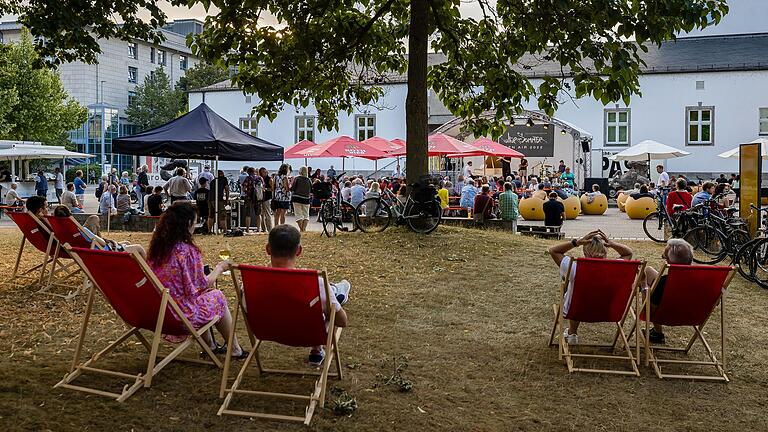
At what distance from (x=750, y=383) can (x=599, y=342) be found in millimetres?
1254

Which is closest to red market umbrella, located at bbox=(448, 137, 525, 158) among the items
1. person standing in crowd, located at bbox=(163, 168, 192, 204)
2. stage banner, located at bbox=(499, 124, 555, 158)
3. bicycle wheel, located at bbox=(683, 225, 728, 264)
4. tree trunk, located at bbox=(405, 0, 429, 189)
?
stage banner, located at bbox=(499, 124, 555, 158)

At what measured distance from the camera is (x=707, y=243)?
13.4 m

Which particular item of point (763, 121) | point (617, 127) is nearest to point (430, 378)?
point (617, 127)

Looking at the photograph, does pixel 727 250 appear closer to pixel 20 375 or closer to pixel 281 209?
pixel 281 209

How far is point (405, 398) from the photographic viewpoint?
4789 millimetres

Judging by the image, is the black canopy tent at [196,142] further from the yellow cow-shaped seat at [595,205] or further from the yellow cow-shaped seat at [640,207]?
the yellow cow-shaped seat at [595,205]

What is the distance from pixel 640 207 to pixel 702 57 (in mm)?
17961

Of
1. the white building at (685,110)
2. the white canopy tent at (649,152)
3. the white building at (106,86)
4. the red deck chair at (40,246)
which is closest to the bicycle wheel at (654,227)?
the white canopy tent at (649,152)

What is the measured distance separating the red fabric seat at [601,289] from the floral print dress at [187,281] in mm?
2567

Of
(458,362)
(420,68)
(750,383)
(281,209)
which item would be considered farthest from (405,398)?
(281,209)

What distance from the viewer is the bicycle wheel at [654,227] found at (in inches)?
633

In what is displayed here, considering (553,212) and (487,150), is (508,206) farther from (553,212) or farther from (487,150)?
(487,150)

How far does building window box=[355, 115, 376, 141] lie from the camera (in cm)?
4012

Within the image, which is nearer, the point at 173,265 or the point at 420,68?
the point at 173,265
